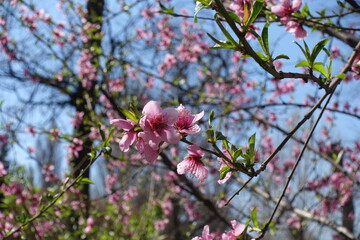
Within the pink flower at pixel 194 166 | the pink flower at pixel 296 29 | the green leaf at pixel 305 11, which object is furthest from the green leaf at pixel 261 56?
the green leaf at pixel 305 11

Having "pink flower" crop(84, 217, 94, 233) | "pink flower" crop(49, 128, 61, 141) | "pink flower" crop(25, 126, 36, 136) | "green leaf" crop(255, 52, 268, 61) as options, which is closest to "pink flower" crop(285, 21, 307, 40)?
"green leaf" crop(255, 52, 268, 61)

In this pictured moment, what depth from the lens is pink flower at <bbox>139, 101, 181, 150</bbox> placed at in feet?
3.43

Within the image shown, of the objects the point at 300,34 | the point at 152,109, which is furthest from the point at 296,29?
the point at 152,109

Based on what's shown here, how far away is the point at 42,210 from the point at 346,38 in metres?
2.00

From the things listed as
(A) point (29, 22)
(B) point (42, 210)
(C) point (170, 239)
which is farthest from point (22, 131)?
(C) point (170, 239)

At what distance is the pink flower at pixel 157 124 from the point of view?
1046mm

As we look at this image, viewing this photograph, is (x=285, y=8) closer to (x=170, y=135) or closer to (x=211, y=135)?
(x=211, y=135)

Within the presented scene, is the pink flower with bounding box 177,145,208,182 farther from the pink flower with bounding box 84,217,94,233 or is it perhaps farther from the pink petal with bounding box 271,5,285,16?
the pink flower with bounding box 84,217,94,233

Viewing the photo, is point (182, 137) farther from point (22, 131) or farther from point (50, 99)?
point (50, 99)

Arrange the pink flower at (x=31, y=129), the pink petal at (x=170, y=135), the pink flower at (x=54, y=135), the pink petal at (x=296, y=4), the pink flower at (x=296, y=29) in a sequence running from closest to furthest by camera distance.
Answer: the pink petal at (x=170, y=135), the pink petal at (x=296, y=4), the pink flower at (x=296, y=29), the pink flower at (x=54, y=135), the pink flower at (x=31, y=129)

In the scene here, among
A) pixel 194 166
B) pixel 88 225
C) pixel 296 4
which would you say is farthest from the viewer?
pixel 88 225

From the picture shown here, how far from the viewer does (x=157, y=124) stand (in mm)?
1062

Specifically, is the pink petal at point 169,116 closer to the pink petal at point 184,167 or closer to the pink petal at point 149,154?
the pink petal at point 149,154

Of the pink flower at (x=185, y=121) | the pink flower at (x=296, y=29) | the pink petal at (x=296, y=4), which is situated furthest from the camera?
the pink flower at (x=296, y=29)
